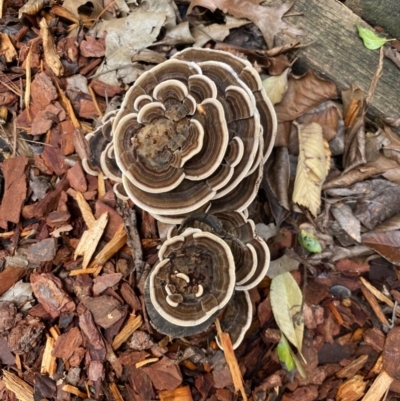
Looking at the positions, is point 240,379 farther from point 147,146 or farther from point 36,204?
point 36,204

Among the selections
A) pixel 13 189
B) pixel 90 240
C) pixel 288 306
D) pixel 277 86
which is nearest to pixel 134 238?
pixel 90 240

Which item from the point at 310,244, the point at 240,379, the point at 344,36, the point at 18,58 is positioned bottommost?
the point at 240,379

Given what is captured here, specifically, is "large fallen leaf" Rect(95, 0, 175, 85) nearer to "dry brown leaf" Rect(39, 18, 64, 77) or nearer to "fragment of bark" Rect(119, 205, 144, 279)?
"dry brown leaf" Rect(39, 18, 64, 77)

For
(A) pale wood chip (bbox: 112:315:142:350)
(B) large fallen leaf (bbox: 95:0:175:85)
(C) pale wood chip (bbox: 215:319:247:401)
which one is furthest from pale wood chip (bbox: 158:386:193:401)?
(B) large fallen leaf (bbox: 95:0:175:85)

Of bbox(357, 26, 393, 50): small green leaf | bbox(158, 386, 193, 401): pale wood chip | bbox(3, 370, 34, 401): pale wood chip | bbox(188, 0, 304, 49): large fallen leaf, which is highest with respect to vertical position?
Answer: bbox(357, 26, 393, 50): small green leaf

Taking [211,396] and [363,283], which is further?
[363,283]

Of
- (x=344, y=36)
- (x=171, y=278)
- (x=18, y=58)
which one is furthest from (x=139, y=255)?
(x=344, y=36)

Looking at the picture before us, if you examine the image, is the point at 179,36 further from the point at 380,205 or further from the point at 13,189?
the point at 380,205
